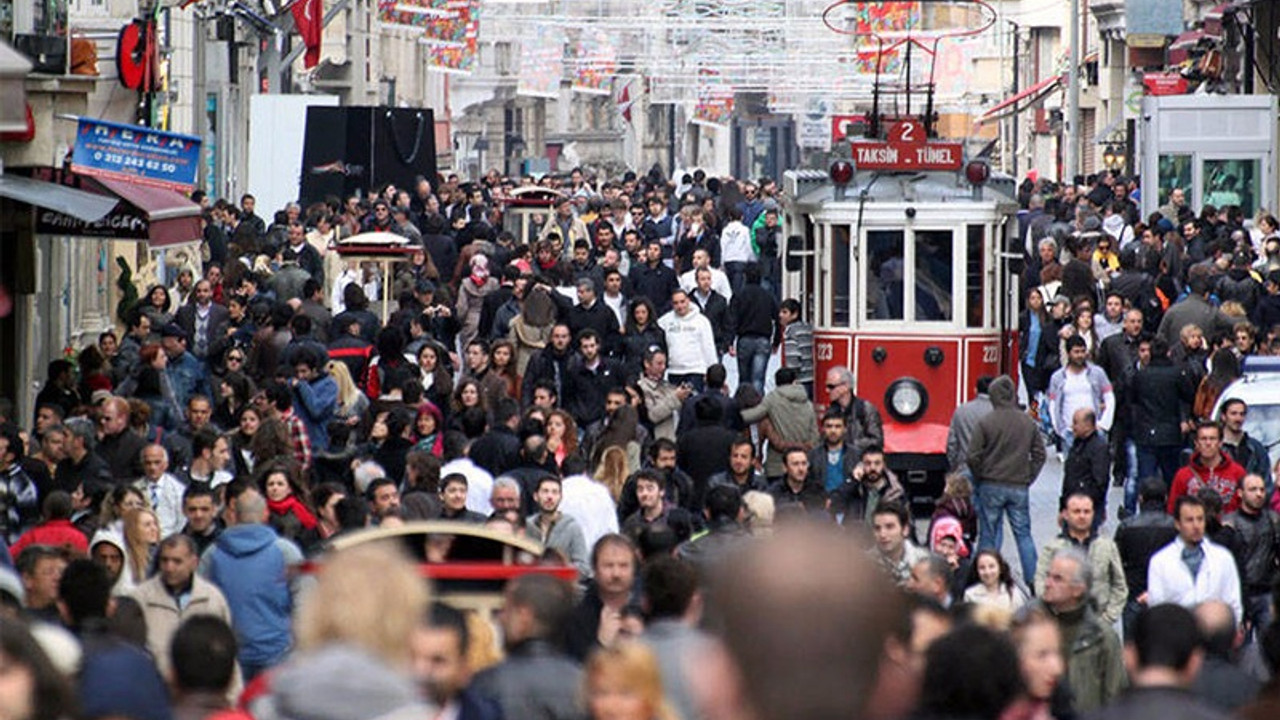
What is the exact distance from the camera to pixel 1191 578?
42.1 ft

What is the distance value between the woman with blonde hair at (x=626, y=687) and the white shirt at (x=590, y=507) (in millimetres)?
6651

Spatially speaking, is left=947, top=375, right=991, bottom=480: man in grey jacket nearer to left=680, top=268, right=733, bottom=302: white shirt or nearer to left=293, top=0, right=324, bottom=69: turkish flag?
left=680, top=268, right=733, bottom=302: white shirt

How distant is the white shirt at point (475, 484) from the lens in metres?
14.9

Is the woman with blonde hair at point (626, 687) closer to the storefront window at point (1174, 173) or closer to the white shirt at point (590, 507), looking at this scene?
the white shirt at point (590, 507)

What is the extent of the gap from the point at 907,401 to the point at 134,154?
17.8 feet

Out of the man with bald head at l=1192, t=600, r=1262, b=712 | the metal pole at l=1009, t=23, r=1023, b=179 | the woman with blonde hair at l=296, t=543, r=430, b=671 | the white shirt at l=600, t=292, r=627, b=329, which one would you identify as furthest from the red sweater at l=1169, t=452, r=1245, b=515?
the metal pole at l=1009, t=23, r=1023, b=179

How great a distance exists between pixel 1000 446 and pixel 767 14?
5805cm

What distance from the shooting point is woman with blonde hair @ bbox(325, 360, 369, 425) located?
18.1 metres

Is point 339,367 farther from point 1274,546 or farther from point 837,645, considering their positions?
point 837,645

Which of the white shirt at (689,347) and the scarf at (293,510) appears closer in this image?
the scarf at (293,510)

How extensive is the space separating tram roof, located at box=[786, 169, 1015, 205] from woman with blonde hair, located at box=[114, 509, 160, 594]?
9.33 metres

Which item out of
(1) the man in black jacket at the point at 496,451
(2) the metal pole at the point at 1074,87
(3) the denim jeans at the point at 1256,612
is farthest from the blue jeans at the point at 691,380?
(2) the metal pole at the point at 1074,87

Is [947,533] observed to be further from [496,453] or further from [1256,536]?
[496,453]

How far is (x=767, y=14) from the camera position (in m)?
74.4
